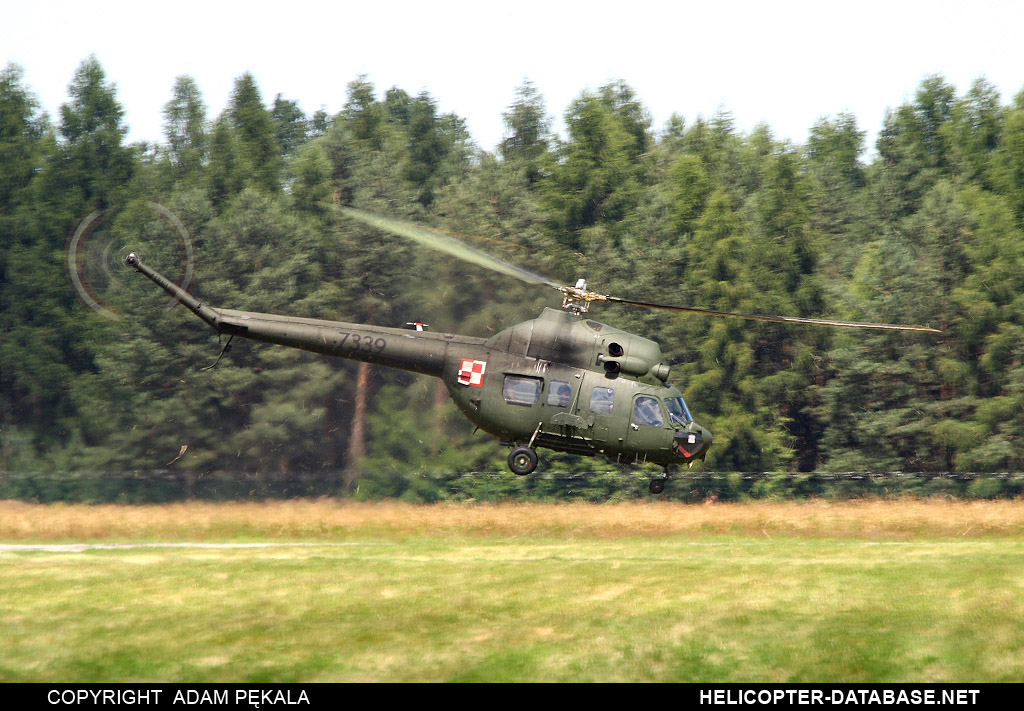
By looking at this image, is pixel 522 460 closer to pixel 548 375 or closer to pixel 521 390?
pixel 521 390

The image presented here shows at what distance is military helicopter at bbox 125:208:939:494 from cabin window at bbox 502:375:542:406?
0.06 feet

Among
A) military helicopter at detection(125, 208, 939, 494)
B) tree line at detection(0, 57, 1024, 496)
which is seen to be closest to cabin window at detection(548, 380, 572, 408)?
military helicopter at detection(125, 208, 939, 494)

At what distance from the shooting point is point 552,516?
3716 cm

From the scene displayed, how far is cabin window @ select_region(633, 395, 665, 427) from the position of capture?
22.6 m

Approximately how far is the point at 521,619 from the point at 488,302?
25.6m

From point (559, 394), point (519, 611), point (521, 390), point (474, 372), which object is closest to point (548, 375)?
point (559, 394)

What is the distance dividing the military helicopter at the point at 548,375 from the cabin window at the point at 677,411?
2 cm

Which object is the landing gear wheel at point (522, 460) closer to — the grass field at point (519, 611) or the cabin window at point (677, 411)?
the grass field at point (519, 611)

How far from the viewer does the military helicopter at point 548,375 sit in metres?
22.4

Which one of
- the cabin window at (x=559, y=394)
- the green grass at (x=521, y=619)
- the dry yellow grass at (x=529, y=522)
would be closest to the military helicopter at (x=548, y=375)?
the cabin window at (x=559, y=394)

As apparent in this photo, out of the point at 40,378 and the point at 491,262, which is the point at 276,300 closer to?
the point at 40,378

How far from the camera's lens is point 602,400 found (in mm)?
22453

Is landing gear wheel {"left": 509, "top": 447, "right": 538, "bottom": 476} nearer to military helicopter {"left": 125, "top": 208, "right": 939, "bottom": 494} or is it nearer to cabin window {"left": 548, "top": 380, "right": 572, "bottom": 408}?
military helicopter {"left": 125, "top": 208, "right": 939, "bottom": 494}

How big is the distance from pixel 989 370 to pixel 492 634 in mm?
38484
